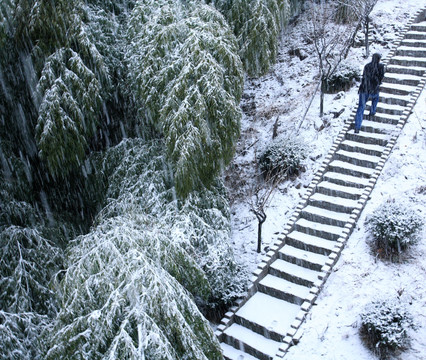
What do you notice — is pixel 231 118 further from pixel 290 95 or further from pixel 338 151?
pixel 290 95

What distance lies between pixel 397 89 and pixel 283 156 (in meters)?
3.62

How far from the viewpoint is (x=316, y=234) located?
30.3 ft

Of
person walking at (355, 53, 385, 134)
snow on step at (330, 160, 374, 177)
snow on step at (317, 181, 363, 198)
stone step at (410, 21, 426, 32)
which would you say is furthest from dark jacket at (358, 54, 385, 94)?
stone step at (410, 21, 426, 32)

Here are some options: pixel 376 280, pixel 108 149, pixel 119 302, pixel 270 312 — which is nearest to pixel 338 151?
pixel 376 280

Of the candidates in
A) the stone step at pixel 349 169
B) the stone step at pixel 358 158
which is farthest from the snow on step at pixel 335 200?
the stone step at pixel 358 158

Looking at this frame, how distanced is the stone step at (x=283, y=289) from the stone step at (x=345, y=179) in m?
2.61

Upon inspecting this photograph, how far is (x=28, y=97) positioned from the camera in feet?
28.9

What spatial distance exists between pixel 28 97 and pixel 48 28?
1.55 meters

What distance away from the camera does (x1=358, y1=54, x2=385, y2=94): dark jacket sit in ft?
32.8

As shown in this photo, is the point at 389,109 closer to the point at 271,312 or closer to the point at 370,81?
the point at 370,81

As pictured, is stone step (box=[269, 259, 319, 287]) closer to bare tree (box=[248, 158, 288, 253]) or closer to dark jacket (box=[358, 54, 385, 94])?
bare tree (box=[248, 158, 288, 253])

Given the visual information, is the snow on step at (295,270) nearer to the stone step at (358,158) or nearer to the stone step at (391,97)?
the stone step at (358,158)

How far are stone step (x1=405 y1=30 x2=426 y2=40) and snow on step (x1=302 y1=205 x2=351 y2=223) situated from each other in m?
6.68

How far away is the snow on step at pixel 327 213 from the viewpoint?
919cm
